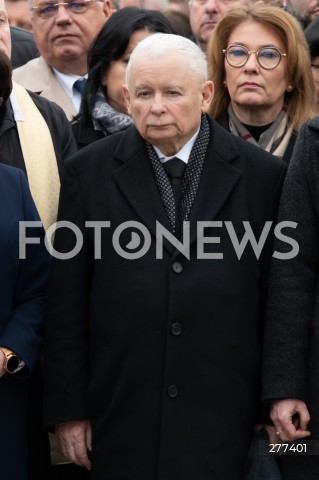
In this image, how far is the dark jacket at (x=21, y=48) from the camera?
6807 mm

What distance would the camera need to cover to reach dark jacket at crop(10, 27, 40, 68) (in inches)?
268

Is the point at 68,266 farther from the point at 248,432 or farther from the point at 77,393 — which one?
the point at 248,432

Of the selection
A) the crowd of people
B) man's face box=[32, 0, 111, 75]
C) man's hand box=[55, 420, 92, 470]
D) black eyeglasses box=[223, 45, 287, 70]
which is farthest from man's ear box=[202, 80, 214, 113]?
man's face box=[32, 0, 111, 75]

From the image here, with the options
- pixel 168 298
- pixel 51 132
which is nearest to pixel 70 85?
pixel 51 132

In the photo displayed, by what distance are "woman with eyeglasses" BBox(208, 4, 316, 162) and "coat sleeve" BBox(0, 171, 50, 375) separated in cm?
111

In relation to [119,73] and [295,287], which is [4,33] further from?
[295,287]

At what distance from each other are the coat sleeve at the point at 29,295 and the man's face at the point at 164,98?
1.86 ft

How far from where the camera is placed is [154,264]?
163 inches

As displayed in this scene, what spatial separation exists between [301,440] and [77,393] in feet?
2.80

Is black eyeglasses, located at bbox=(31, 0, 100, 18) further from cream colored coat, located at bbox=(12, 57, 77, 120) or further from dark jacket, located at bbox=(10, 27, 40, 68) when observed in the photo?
dark jacket, located at bbox=(10, 27, 40, 68)

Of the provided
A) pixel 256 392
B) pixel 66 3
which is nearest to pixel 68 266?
pixel 256 392

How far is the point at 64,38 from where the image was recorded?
6133 mm

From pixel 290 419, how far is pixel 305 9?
297cm

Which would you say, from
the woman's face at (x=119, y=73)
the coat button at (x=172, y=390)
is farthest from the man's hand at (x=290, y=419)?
the woman's face at (x=119, y=73)
